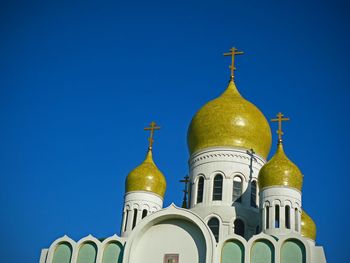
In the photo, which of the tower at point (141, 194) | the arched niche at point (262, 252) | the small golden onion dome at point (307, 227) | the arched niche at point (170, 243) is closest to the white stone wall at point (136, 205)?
the tower at point (141, 194)

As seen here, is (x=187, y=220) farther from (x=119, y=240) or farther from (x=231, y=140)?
(x=231, y=140)

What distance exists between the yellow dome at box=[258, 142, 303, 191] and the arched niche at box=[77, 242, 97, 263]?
259 inches

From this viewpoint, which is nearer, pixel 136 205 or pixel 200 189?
pixel 200 189

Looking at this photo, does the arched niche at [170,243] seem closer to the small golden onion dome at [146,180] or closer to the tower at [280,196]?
the tower at [280,196]

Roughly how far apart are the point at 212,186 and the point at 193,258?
17.8 ft

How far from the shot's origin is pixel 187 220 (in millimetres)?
19359

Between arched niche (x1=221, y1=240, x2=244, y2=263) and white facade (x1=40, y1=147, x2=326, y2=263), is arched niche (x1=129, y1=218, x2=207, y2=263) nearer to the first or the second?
white facade (x1=40, y1=147, x2=326, y2=263)

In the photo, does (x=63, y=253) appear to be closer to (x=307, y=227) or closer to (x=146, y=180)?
(x=146, y=180)

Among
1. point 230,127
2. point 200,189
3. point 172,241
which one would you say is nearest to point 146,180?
point 200,189

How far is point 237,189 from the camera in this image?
77.9ft

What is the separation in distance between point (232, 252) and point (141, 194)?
24.5ft

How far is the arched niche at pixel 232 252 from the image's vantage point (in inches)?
723

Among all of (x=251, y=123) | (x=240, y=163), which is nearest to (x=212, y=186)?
(x=240, y=163)

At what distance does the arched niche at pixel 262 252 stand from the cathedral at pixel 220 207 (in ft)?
0.10
